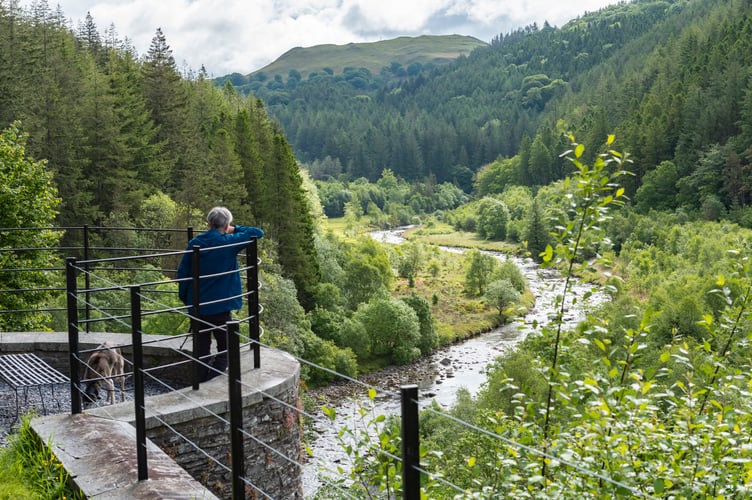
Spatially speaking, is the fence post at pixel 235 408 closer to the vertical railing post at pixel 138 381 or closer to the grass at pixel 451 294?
the vertical railing post at pixel 138 381

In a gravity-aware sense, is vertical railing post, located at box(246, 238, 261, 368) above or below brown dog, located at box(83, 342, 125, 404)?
above

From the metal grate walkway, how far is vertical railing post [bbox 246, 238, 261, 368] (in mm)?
1873

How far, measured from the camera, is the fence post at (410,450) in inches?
115

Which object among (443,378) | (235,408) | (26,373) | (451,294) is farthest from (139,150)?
(235,408)

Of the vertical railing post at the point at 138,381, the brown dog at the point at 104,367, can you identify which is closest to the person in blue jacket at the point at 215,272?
the brown dog at the point at 104,367

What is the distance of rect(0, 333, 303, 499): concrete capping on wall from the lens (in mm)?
6329

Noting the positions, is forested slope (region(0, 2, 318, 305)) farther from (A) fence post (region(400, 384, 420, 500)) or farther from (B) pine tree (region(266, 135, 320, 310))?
(A) fence post (region(400, 384, 420, 500))

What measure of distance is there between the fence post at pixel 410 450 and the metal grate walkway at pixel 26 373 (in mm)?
5061

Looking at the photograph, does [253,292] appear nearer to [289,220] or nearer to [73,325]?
[73,325]

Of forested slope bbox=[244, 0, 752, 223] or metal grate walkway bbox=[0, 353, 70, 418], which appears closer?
metal grate walkway bbox=[0, 353, 70, 418]

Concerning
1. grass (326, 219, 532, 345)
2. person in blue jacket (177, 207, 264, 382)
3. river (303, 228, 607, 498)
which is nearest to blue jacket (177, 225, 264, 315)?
person in blue jacket (177, 207, 264, 382)

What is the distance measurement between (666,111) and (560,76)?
11470 cm

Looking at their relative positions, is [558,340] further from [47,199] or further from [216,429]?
[47,199]

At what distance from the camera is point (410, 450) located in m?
2.96
